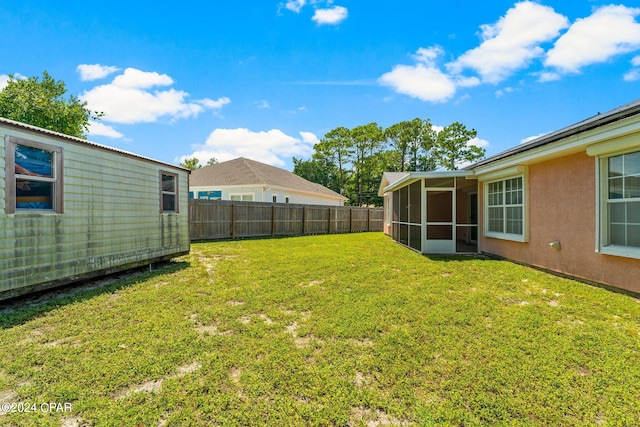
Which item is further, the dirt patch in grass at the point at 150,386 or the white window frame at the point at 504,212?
the white window frame at the point at 504,212

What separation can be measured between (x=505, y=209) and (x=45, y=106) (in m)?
23.6

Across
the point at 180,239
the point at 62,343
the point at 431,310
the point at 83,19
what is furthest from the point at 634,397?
the point at 83,19

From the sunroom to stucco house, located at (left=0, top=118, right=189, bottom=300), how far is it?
25.4ft

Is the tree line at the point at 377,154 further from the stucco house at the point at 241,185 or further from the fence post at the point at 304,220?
the fence post at the point at 304,220

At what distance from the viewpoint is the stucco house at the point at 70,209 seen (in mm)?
4137

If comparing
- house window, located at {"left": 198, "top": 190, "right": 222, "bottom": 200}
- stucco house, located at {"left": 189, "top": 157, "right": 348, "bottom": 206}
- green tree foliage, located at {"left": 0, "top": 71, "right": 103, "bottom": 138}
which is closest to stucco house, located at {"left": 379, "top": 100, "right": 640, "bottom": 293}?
stucco house, located at {"left": 189, "top": 157, "right": 348, "bottom": 206}

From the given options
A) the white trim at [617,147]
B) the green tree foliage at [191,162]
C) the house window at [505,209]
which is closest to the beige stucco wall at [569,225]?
the white trim at [617,147]

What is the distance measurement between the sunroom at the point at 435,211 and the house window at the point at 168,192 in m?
7.16

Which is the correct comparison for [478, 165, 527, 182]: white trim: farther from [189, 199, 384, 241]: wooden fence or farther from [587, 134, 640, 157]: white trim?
[189, 199, 384, 241]: wooden fence

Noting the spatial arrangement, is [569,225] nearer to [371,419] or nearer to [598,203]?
[598,203]

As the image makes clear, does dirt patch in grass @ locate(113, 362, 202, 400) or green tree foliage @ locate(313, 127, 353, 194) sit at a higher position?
green tree foliage @ locate(313, 127, 353, 194)

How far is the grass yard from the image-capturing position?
211cm

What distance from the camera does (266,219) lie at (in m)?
14.8

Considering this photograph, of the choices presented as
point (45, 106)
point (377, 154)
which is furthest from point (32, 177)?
point (377, 154)
